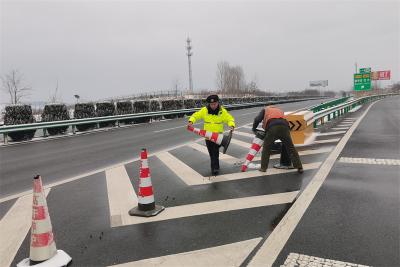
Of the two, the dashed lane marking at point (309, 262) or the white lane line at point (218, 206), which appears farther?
the white lane line at point (218, 206)

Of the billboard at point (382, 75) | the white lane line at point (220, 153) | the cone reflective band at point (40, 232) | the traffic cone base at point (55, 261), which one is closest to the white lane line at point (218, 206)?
the traffic cone base at point (55, 261)

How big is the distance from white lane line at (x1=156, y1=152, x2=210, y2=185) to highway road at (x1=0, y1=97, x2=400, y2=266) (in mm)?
28

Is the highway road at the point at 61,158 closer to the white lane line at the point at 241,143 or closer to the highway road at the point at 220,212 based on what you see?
the highway road at the point at 220,212

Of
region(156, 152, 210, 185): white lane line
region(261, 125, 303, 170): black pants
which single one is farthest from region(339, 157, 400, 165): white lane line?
region(156, 152, 210, 185): white lane line

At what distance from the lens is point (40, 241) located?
11.4ft

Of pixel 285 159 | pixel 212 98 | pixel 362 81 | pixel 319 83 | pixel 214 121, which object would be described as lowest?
pixel 285 159

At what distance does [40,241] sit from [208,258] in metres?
1.81

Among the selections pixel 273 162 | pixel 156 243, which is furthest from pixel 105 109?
pixel 156 243

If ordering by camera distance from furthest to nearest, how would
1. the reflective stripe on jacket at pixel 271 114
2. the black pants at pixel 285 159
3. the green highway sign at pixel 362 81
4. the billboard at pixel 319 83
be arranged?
the billboard at pixel 319 83 < the green highway sign at pixel 362 81 < the black pants at pixel 285 159 < the reflective stripe on jacket at pixel 271 114

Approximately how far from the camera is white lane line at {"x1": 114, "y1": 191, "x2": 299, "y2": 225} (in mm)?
4727

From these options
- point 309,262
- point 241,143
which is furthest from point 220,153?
point 309,262

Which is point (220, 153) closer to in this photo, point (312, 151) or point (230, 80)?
point (312, 151)

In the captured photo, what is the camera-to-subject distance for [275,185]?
6.12 meters

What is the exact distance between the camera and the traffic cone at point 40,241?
11.3 ft
